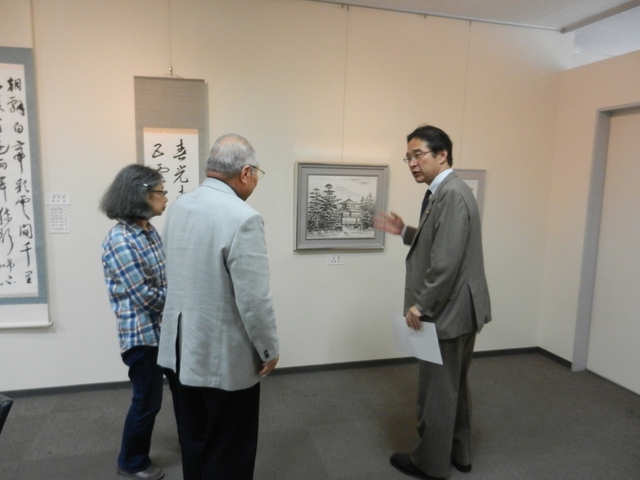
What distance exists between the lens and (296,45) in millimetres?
2848

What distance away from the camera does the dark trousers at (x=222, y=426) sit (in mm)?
1509

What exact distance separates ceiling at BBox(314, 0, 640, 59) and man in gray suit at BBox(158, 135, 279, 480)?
2.08m

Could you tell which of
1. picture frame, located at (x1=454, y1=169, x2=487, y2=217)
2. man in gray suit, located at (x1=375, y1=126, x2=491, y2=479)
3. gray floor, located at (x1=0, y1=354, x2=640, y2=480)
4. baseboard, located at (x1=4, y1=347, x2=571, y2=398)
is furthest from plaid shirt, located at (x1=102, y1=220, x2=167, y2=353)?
picture frame, located at (x1=454, y1=169, x2=487, y2=217)

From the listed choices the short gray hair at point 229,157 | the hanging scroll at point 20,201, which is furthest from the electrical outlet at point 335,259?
the hanging scroll at point 20,201

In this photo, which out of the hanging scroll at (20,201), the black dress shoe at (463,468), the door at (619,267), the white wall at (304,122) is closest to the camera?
the black dress shoe at (463,468)

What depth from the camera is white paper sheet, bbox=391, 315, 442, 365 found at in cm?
182

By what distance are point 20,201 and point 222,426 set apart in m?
1.99

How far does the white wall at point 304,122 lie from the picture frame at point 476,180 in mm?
76

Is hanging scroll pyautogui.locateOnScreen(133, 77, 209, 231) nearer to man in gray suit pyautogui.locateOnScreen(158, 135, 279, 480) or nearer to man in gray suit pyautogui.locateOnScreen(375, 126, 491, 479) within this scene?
man in gray suit pyautogui.locateOnScreen(158, 135, 279, 480)

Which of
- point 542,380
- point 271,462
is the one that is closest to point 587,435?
point 542,380

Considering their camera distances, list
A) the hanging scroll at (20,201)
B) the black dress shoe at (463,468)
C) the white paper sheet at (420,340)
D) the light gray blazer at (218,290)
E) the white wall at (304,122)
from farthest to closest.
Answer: the white wall at (304,122) → the hanging scroll at (20,201) → the black dress shoe at (463,468) → the white paper sheet at (420,340) → the light gray blazer at (218,290)

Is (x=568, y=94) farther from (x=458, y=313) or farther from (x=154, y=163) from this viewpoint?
(x=154, y=163)

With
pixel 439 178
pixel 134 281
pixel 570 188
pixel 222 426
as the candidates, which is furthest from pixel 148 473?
pixel 570 188

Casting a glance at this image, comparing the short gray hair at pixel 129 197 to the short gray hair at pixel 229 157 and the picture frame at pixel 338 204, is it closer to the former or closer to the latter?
the short gray hair at pixel 229 157
